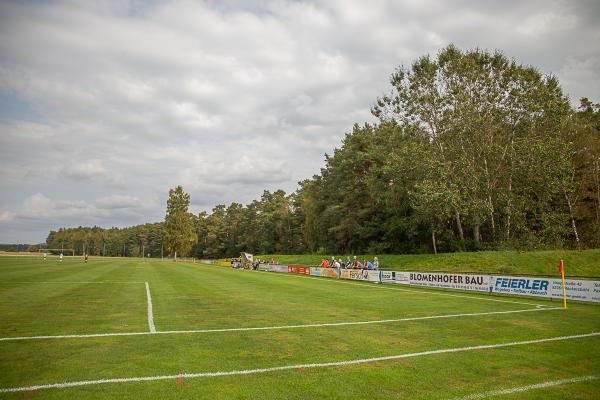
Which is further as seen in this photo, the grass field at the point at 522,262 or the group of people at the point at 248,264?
the group of people at the point at 248,264

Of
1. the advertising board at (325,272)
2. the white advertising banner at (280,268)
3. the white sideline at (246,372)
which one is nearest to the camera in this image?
the white sideline at (246,372)

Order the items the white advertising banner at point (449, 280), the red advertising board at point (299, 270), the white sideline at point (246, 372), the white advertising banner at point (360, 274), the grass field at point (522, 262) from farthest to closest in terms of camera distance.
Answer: the red advertising board at point (299, 270) → the grass field at point (522, 262) → the white advertising banner at point (360, 274) → the white advertising banner at point (449, 280) → the white sideline at point (246, 372)

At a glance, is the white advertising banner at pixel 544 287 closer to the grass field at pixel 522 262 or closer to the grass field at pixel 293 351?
the grass field at pixel 293 351

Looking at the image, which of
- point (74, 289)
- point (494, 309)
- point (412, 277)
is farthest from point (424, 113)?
point (74, 289)

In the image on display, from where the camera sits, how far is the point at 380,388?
6.18m

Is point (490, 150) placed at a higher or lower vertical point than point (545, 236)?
higher

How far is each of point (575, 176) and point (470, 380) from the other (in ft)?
151

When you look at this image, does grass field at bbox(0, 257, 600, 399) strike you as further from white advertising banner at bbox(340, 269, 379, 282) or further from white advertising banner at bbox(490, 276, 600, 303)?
white advertising banner at bbox(340, 269, 379, 282)

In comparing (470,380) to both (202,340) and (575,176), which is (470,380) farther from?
(575,176)

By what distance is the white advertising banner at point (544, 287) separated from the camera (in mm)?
17000

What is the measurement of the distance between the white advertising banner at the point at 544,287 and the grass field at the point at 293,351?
222 cm

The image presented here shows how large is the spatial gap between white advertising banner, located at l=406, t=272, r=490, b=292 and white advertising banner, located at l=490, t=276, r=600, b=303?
57 cm

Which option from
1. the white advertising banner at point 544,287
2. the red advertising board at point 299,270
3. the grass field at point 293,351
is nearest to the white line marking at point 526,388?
the grass field at point 293,351

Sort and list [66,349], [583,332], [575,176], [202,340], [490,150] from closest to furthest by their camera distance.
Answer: [66,349]
[202,340]
[583,332]
[490,150]
[575,176]
